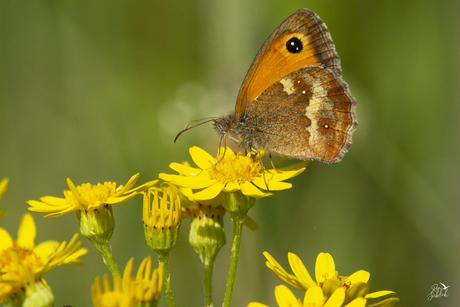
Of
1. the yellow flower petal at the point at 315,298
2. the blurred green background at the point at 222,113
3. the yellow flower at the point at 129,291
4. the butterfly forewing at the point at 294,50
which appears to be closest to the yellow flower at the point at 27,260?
the yellow flower at the point at 129,291

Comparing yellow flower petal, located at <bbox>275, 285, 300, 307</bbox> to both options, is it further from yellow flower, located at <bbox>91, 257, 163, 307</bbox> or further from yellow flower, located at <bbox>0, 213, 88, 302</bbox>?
yellow flower, located at <bbox>0, 213, 88, 302</bbox>

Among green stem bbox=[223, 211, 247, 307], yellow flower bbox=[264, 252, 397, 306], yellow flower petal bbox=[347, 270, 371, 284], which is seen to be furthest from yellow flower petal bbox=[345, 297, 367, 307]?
green stem bbox=[223, 211, 247, 307]

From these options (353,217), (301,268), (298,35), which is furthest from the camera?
(353,217)

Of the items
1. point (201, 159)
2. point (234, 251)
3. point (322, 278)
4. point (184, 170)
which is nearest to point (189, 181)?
point (184, 170)

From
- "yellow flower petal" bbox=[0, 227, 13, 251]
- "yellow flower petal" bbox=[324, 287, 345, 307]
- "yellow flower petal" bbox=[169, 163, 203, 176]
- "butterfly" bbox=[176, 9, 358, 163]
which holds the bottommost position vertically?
"yellow flower petal" bbox=[324, 287, 345, 307]

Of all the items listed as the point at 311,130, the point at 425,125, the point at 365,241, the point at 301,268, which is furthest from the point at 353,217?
the point at 301,268

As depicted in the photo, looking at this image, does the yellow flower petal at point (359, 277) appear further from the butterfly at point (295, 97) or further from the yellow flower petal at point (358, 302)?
the butterfly at point (295, 97)

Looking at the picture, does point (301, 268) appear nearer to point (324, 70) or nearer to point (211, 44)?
point (324, 70)
